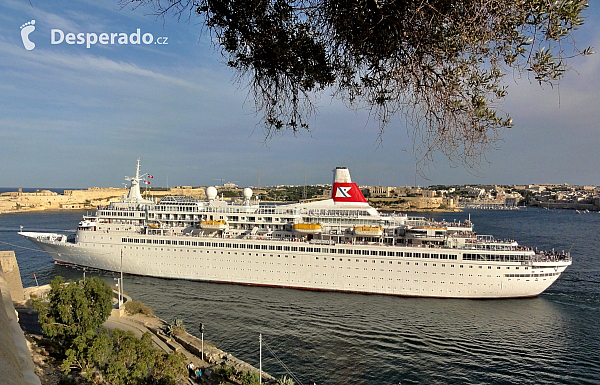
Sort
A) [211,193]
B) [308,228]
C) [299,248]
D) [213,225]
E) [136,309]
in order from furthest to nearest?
[211,193]
[213,225]
[308,228]
[299,248]
[136,309]

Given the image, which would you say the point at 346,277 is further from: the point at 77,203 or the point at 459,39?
the point at 77,203

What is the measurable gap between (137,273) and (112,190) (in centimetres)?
7824

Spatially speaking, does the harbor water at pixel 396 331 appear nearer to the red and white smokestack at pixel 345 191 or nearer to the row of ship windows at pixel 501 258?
the row of ship windows at pixel 501 258

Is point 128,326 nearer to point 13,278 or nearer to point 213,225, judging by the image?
point 13,278

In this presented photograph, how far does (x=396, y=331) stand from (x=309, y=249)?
6.33 m

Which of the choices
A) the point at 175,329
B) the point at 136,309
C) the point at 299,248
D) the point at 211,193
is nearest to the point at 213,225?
the point at 211,193

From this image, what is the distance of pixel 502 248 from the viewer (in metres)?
16.8

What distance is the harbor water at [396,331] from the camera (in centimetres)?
1050

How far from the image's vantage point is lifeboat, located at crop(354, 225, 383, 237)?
59.9 feet

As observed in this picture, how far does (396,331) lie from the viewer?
1325 cm

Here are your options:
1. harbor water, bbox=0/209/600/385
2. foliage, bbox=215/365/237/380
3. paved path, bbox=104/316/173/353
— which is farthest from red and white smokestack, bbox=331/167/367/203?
foliage, bbox=215/365/237/380

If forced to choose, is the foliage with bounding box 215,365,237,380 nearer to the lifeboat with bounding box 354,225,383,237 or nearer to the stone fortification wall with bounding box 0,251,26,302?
the stone fortification wall with bounding box 0,251,26,302

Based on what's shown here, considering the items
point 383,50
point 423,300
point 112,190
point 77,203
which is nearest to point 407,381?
point 423,300

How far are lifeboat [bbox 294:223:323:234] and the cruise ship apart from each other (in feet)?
0.18
